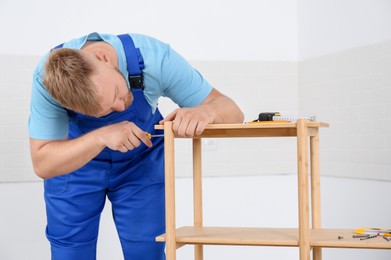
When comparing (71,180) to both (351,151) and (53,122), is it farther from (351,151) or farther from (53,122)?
(351,151)

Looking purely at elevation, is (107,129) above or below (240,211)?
above

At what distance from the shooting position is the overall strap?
1963 millimetres

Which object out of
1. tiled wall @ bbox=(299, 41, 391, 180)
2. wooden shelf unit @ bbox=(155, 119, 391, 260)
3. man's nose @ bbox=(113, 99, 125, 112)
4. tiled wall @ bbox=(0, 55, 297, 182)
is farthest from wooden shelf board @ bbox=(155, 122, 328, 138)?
tiled wall @ bbox=(0, 55, 297, 182)

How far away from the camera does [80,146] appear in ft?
6.31

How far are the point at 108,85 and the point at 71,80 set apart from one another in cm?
10

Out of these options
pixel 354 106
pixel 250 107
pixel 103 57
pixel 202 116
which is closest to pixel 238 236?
pixel 202 116

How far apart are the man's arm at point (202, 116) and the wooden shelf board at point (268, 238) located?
12.2 inches

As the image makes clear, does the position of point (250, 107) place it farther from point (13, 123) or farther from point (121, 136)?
point (121, 136)

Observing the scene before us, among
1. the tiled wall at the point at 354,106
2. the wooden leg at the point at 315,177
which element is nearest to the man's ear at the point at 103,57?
the wooden leg at the point at 315,177

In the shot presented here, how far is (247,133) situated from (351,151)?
1436mm

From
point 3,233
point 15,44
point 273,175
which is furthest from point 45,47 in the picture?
point 273,175

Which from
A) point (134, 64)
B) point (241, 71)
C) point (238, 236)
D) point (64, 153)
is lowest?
point (238, 236)

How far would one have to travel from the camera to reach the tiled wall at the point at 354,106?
3.05 meters

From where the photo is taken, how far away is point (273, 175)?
382 centimetres
